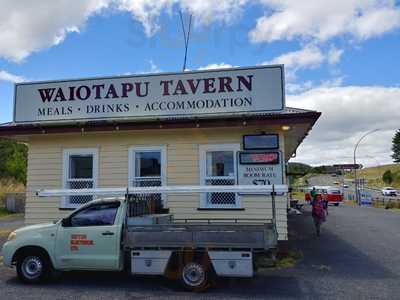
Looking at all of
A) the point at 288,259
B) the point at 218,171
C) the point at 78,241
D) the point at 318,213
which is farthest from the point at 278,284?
the point at 318,213

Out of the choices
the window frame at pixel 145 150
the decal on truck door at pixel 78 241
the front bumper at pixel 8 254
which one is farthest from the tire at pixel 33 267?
the window frame at pixel 145 150

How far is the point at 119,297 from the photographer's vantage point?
7.32m

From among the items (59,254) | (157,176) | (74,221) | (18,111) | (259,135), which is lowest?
(59,254)

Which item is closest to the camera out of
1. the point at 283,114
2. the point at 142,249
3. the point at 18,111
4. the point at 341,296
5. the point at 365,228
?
the point at 341,296

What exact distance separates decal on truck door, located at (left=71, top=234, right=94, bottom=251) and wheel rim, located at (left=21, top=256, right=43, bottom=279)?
0.78 metres

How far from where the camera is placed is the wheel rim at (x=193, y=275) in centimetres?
765

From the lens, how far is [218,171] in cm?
1182

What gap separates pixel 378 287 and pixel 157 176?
637 centimetres

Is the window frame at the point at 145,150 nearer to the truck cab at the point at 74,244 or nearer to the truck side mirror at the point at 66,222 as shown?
the truck cab at the point at 74,244

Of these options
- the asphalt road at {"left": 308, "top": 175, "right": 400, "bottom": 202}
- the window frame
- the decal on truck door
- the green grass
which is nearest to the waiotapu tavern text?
the window frame

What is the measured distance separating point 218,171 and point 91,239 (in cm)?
466

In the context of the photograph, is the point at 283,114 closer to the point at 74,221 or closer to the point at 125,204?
the point at 125,204

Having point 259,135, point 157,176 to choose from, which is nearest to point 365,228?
point 259,135

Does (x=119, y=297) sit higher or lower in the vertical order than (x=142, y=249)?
lower
